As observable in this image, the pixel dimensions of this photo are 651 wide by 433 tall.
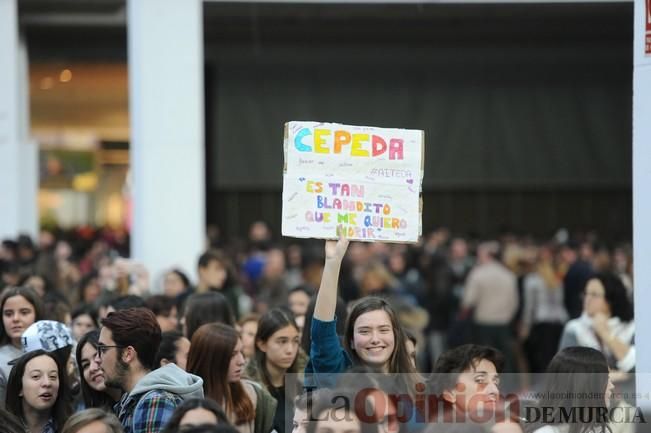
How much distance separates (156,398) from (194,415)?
96 centimetres

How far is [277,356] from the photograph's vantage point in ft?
25.8

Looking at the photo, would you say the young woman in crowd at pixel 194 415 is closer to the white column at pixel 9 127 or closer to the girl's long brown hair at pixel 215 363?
the girl's long brown hair at pixel 215 363

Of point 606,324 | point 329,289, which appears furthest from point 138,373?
point 606,324

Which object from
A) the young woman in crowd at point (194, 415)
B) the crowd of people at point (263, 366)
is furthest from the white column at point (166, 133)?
the young woman in crowd at point (194, 415)

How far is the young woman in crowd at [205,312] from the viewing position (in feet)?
28.1

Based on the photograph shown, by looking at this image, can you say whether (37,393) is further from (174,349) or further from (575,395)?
(575,395)

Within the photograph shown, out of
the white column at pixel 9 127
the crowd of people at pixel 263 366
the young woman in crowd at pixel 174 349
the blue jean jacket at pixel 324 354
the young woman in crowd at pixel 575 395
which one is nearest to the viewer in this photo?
the crowd of people at pixel 263 366

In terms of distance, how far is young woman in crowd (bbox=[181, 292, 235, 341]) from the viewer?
337 inches

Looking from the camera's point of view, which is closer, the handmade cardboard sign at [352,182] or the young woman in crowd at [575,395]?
the young woman in crowd at [575,395]

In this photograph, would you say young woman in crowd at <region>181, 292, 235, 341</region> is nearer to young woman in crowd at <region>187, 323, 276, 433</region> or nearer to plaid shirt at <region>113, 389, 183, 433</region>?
young woman in crowd at <region>187, 323, 276, 433</region>

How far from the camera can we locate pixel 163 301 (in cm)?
1001

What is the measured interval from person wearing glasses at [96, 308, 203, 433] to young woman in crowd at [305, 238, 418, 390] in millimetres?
701

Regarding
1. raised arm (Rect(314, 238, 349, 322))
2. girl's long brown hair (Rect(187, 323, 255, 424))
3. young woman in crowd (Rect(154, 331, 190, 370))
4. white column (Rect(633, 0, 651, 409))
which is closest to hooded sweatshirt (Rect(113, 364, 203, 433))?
girl's long brown hair (Rect(187, 323, 255, 424))

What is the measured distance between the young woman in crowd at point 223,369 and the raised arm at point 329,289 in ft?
2.07
